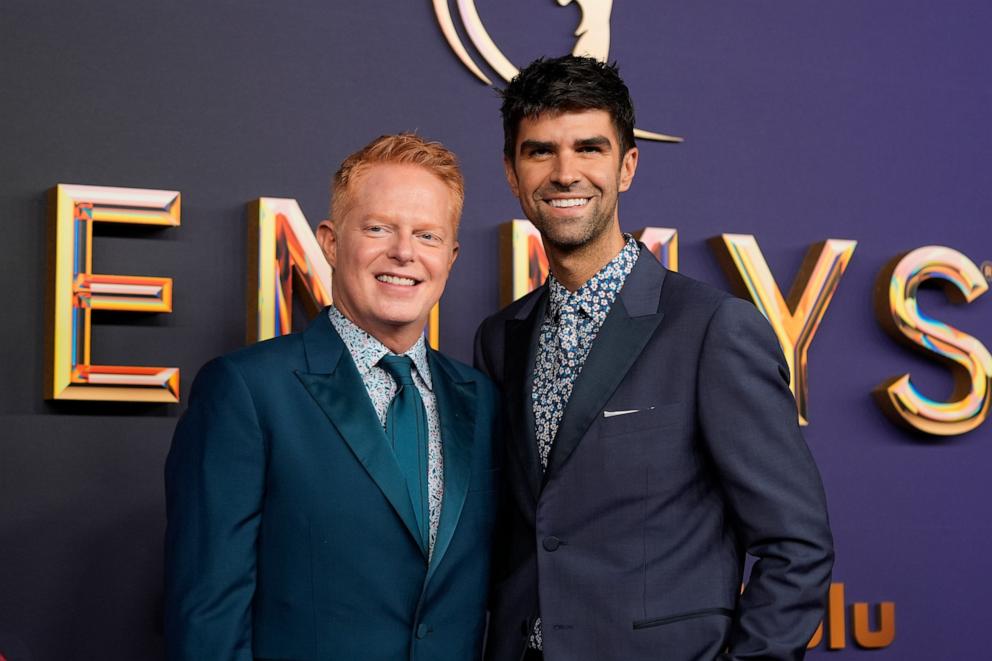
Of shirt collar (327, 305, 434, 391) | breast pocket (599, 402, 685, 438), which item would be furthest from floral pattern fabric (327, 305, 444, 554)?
breast pocket (599, 402, 685, 438)

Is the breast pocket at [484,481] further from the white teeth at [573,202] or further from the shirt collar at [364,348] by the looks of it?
the white teeth at [573,202]

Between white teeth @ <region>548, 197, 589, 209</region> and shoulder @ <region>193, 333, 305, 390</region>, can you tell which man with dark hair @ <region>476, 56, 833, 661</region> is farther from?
shoulder @ <region>193, 333, 305, 390</region>

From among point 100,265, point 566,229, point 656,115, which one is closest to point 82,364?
point 100,265

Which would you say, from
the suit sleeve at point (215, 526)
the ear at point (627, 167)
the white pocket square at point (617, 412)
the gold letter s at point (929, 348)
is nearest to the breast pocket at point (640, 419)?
the white pocket square at point (617, 412)

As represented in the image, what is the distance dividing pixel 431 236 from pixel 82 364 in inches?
40.7

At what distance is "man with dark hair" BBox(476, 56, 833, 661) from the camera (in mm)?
1901

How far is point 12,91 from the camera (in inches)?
105

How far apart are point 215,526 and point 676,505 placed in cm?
76

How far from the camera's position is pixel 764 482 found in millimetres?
1899

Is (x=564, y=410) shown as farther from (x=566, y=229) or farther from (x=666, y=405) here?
(x=566, y=229)

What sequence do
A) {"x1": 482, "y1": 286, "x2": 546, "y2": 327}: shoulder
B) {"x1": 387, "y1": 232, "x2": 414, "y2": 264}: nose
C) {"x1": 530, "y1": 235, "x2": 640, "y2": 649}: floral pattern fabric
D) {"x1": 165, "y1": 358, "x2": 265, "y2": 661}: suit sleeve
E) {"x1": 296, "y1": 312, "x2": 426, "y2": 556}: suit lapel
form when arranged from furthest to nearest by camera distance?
{"x1": 482, "y1": 286, "x2": 546, "y2": 327}: shoulder → {"x1": 530, "y1": 235, "x2": 640, "y2": 649}: floral pattern fabric → {"x1": 387, "y1": 232, "x2": 414, "y2": 264}: nose → {"x1": 296, "y1": 312, "x2": 426, "y2": 556}: suit lapel → {"x1": 165, "y1": 358, "x2": 265, "y2": 661}: suit sleeve

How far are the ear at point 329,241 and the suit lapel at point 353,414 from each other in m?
0.18

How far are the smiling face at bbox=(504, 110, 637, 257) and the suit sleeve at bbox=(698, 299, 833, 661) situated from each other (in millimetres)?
319

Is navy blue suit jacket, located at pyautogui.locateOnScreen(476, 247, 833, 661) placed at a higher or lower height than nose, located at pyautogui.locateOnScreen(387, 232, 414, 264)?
lower
